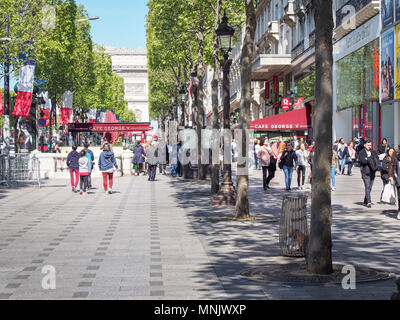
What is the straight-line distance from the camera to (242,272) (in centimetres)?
952

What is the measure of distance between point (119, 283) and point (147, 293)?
744mm

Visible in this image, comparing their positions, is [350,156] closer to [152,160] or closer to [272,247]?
[152,160]

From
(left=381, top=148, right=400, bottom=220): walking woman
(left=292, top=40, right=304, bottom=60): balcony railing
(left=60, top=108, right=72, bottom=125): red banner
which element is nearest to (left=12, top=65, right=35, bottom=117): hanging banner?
(left=292, top=40, right=304, bottom=60): balcony railing

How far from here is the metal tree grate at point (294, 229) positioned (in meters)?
10.9

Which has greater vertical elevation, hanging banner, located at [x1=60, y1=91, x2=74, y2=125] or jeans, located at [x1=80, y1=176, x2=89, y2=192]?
hanging banner, located at [x1=60, y1=91, x2=74, y2=125]

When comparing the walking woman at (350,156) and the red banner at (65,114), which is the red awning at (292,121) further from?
the red banner at (65,114)

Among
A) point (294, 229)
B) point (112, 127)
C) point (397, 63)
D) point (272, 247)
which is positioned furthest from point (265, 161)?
point (112, 127)

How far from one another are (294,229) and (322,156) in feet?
6.30

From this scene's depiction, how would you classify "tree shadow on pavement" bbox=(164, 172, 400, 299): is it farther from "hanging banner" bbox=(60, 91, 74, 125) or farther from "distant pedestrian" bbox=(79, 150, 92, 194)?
"hanging banner" bbox=(60, 91, 74, 125)

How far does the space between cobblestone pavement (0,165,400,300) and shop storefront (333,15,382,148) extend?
475 inches

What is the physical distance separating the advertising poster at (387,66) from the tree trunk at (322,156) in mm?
22006

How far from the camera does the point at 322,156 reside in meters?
9.34

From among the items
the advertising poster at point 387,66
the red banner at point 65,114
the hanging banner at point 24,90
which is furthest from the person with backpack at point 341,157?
the red banner at point 65,114

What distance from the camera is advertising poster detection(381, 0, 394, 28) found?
30.6 meters
